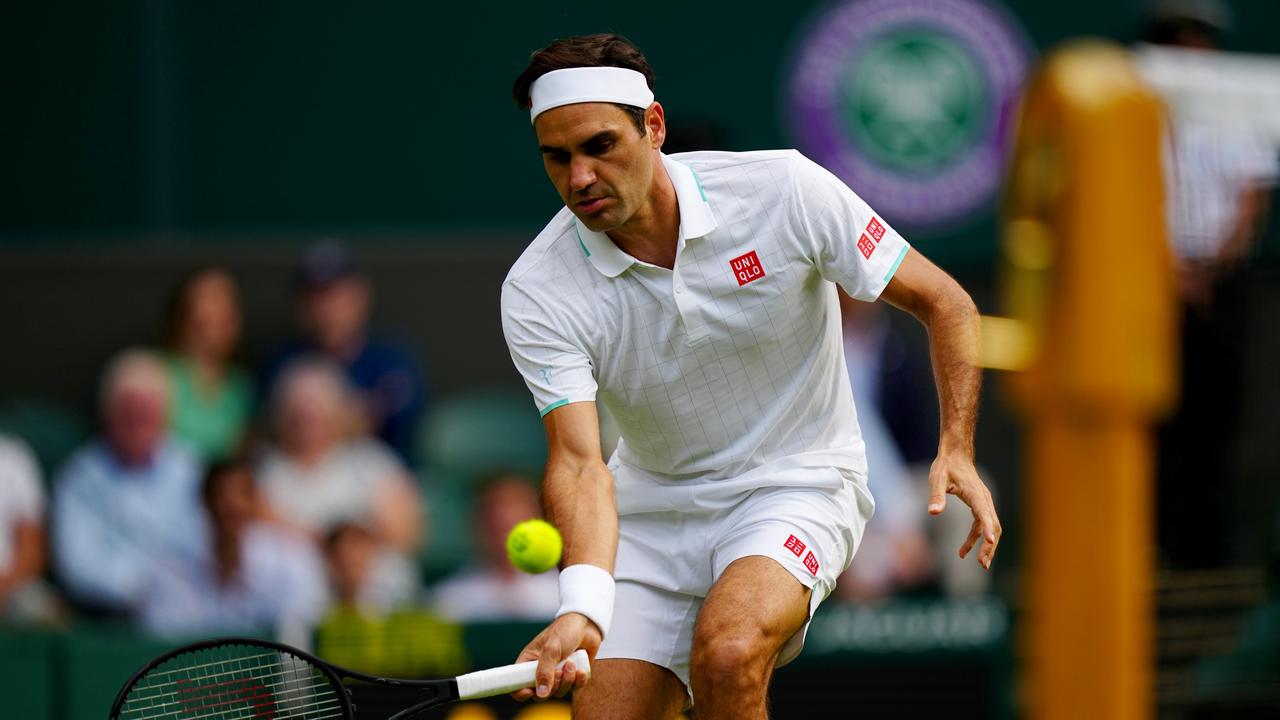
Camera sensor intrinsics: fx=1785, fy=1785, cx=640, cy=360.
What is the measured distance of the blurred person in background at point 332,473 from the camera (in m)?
7.08

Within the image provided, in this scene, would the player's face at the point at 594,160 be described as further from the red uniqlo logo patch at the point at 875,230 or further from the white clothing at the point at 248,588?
the white clothing at the point at 248,588

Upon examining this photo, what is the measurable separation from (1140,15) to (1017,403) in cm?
692

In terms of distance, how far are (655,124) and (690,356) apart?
0.53 meters

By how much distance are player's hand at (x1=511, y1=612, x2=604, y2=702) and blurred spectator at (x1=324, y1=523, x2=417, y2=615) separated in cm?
329

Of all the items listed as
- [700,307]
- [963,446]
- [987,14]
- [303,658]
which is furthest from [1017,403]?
[987,14]

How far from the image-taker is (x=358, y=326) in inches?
297

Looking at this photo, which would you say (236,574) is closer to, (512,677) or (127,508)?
(127,508)

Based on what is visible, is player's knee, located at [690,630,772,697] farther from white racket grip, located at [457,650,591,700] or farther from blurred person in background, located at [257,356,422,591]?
blurred person in background, located at [257,356,422,591]

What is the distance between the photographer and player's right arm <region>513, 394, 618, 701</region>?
349 cm

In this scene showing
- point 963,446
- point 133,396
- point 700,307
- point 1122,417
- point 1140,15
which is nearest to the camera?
point 1122,417

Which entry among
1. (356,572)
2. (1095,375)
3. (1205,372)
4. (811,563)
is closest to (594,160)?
(811,563)

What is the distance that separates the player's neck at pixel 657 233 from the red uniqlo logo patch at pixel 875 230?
0.42 meters

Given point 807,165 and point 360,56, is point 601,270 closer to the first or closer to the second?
point 807,165

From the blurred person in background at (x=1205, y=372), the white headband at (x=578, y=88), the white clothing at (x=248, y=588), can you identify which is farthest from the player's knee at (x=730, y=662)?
the white clothing at (x=248, y=588)
